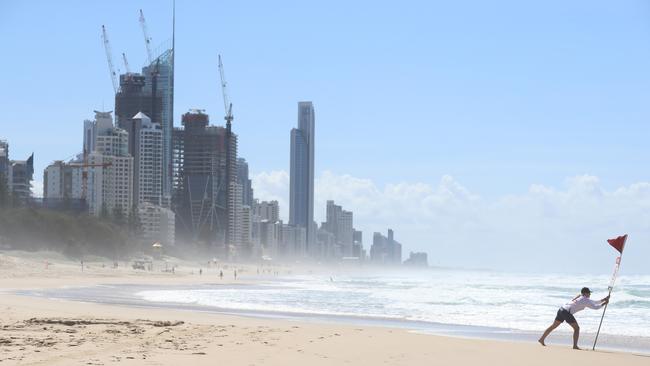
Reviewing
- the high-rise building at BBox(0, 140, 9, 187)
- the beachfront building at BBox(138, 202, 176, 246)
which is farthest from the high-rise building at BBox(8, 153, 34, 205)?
the beachfront building at BBox(138, 202, 176, 246)

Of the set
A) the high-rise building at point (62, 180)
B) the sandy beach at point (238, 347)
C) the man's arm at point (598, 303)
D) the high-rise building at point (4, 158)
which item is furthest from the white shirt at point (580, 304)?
the high-rise building at point (62, 180)

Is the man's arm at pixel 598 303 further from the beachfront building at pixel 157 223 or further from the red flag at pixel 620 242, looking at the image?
the beachfront building at pixel 157 223

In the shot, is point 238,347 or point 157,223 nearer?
point 238,347

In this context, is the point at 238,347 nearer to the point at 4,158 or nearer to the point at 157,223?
the point at 4,158

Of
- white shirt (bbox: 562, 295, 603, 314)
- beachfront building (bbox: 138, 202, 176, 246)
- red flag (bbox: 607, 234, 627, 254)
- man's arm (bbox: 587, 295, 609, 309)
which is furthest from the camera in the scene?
beachfront building (bbox: 138, 202, 176, 246)

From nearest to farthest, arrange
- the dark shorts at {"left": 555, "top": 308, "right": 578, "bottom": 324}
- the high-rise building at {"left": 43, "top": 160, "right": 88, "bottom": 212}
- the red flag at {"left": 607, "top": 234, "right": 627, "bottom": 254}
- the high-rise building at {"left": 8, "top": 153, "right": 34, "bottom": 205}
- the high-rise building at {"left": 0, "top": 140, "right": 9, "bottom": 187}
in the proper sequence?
the dark shorts at {"left": 555, "top": 308, "right": 578, "bottom": 324} < the red flag at {"left": 607, "top": 234, "right": 627, "bottom": 254} < the high-rise building at {"left": 0, "top": 140, "right": 9, "bottom": 187} < the high-rise building at {"left": 8, "top": 153, "right": 34, "bottom": 205} < the high-rise building at {"left": 43, "top": 160, "right": 88, "bottom": 212}

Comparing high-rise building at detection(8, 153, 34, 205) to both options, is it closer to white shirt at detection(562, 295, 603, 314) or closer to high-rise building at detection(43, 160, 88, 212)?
high-rise building at detection(43, 160, 88, 212)

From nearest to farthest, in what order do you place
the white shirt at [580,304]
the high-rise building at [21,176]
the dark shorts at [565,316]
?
1. the white shirt at [580,304]
2. the dark shorts at [565,316]
3. the high-rise building at [21,176]

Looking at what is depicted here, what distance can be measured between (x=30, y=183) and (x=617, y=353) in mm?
191437

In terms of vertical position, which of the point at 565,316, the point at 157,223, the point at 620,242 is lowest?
the point at 565,316

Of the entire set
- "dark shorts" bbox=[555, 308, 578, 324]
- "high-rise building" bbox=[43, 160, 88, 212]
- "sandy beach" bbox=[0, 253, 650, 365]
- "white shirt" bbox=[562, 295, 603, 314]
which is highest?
"high-rise building" bbox=[43, 160, 88, 212]

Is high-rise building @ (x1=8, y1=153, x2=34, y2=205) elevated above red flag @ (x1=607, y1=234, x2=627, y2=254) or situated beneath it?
elevated above

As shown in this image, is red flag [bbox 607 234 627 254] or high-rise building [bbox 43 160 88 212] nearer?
red flag [bbox 607 234 627 254]

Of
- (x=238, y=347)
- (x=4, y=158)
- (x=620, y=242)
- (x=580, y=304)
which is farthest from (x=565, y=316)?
(x=4, y=158)
